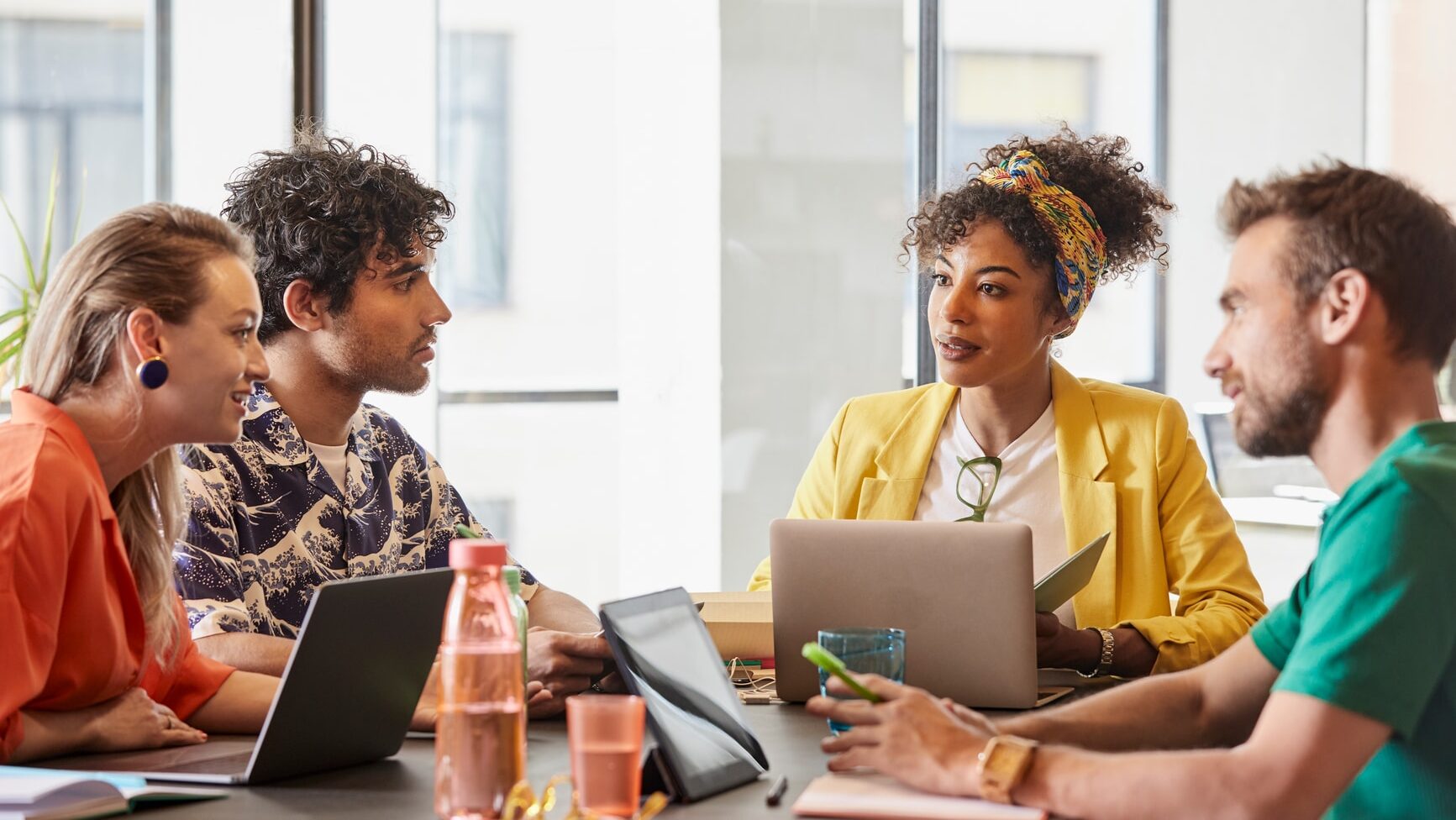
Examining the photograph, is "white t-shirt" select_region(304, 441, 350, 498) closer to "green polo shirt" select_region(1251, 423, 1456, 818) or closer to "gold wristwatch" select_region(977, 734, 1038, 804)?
"gold wristwatch" select_region(977, 734, 1038, 804)

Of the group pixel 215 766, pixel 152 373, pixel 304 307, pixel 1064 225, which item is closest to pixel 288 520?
pixel 304 307

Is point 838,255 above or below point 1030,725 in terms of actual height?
above

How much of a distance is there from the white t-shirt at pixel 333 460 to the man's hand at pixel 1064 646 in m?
1.06

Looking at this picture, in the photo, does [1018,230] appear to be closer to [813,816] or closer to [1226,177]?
[813,816]

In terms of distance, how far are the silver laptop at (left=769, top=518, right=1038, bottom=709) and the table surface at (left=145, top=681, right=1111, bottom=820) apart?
6.3 inches

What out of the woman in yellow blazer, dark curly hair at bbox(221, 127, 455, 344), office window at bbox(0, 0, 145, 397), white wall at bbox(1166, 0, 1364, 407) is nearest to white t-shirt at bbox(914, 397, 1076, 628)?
the woman in yellow blazer

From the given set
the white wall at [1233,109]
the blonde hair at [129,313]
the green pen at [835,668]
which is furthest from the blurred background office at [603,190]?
the green pen at [835,668]

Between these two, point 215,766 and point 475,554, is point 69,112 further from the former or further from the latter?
point 475,554

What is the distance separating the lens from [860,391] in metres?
4.36

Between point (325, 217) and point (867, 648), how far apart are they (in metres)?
1.26

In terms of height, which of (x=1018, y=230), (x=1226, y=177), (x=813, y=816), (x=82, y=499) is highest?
(x=1226, y=177)

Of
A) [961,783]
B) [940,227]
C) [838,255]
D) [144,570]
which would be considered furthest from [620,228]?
[961,783]

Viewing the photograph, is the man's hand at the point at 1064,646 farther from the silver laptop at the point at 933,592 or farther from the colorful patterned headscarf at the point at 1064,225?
the colorful patterned headscarf at the point at 1064,225

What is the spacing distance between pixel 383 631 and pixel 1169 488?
146 centimetres
